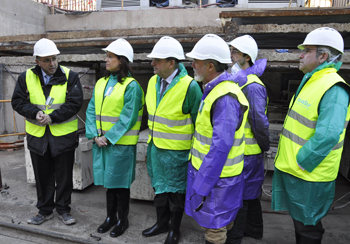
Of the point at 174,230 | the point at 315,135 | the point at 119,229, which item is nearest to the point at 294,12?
the point at 315,135

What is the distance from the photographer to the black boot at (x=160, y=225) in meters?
3.00

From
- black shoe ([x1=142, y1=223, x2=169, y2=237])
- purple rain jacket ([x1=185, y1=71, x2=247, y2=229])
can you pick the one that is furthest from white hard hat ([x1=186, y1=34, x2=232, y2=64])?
black shoe ([x1=142, y1=223, x2=169, y2=237])

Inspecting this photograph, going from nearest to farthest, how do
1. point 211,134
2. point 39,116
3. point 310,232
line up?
point 211,134
point 310,232
point 39,116

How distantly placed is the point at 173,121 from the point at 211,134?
2.24ft

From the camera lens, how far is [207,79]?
7.01 ft

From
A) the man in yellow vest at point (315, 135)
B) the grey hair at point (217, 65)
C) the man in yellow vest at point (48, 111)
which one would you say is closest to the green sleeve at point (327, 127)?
the man in yellow vest at point (315, 135)

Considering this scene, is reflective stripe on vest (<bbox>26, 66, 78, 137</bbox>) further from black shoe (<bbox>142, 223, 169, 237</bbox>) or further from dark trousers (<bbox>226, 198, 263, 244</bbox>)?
dark trousers (<bbox>226, 198, 263, 244</bbox>)

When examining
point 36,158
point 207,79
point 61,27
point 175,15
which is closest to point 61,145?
point 36,158

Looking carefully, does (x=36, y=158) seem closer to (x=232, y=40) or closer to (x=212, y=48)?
(x=212, y=48)

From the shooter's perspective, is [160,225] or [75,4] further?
[75,4]

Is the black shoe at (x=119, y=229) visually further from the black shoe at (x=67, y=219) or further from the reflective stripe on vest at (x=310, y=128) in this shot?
the reflective stripe on vest at (x=310, y=128)

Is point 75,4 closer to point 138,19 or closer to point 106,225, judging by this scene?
point 138,19

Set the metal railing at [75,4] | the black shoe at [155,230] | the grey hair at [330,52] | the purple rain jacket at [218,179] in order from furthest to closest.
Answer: the metal railing at [75,4]
the black shoe at [155,230]
the grey hair at [330,52]
the purple rain jacket at [218,179]

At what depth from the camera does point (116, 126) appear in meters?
2.83
